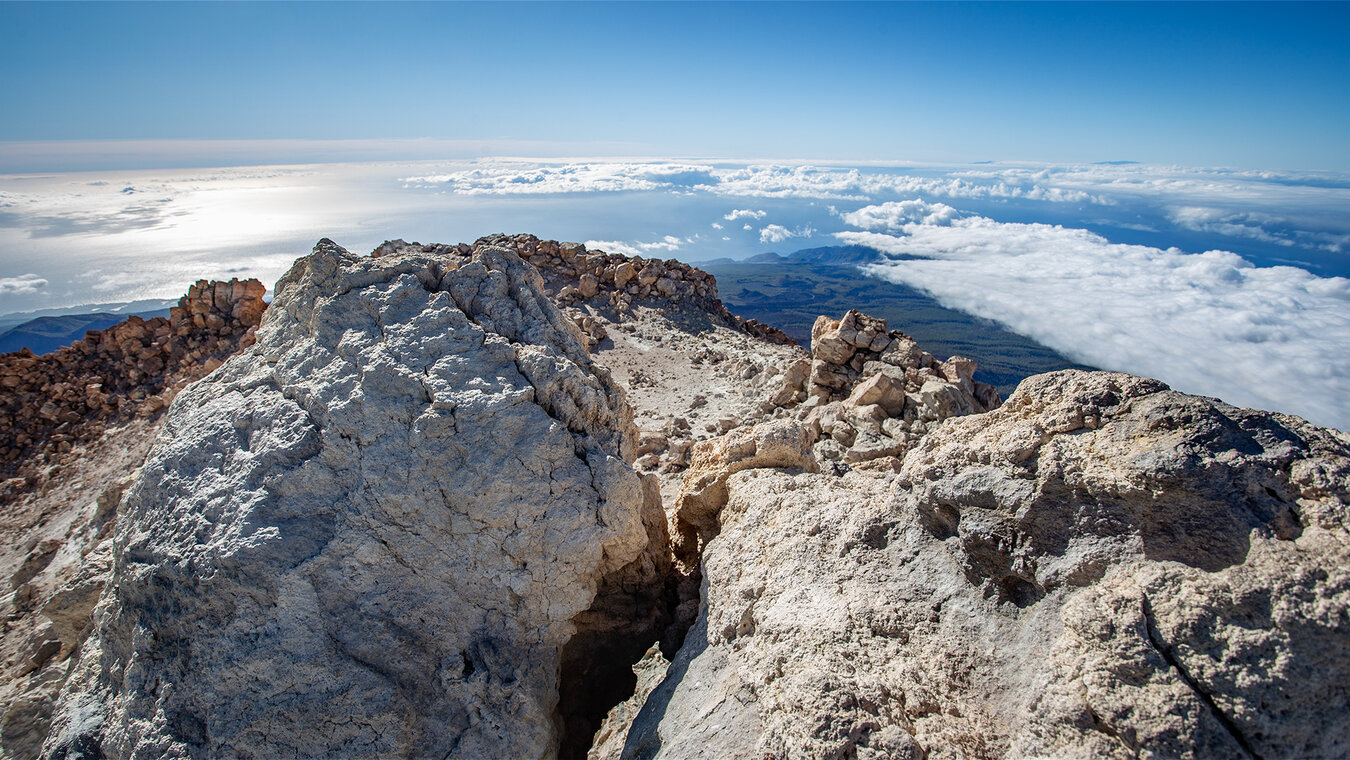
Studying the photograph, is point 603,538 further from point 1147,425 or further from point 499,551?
point 1147,425

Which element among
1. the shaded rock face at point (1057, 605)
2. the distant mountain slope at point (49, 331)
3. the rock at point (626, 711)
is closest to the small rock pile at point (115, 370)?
the rock at point (626, 711)

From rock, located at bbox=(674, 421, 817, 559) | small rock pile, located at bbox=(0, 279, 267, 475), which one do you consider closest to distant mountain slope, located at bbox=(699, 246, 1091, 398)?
rock, located at bbox=(674, 421, 817, 559)

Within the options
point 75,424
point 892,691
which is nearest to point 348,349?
point 892,691

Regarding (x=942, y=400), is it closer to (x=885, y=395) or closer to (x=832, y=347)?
(x=885, y=395)

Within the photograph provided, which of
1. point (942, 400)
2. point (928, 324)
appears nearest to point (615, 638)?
point (942, 400)

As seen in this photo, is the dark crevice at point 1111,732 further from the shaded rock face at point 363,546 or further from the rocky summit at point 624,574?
the shaded rock face at point 363,546

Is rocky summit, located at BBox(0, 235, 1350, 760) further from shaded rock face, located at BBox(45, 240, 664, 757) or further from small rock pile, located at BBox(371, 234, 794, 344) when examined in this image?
small rock pile, located at BBox(371, 234, 794, 344)
